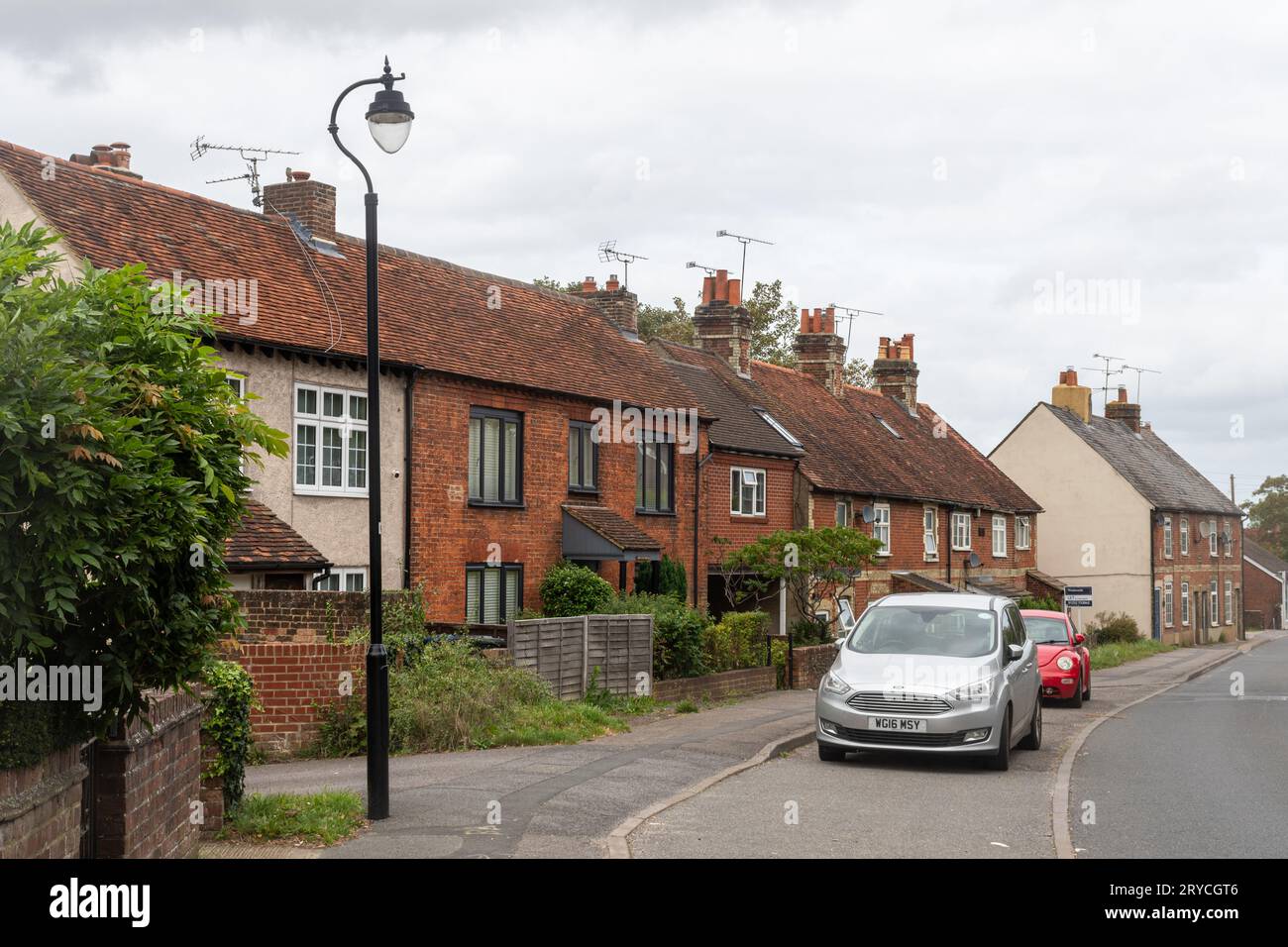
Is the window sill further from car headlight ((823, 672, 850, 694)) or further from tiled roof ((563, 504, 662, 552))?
car headlight ((823, 672, 850, 694))

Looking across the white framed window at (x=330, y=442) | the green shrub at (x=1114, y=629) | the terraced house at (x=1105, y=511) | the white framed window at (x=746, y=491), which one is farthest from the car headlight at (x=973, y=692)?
the terraced house at (x=1105, y=511)

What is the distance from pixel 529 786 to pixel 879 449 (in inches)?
1153

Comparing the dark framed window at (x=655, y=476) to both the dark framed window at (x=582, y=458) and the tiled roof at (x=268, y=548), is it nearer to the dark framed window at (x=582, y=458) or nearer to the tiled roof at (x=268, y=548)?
the dark framed window at (x=582, y=458)

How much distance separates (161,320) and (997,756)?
9.72 metres

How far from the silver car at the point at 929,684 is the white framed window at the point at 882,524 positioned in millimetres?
20912

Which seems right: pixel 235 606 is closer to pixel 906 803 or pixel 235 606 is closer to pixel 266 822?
pixel 266 822

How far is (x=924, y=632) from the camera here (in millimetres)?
14414

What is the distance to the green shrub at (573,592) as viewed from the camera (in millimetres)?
22656

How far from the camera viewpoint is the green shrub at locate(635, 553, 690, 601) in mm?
26078

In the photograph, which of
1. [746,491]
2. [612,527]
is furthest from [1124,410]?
[612,527]

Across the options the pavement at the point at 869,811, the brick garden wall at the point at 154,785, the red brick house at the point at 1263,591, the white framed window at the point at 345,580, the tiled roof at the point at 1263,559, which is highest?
the white framed window at the point at 345,580

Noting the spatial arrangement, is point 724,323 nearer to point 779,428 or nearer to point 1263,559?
point 779,428

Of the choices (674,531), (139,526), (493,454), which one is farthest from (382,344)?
(139,526)

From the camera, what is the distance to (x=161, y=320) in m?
6.46
